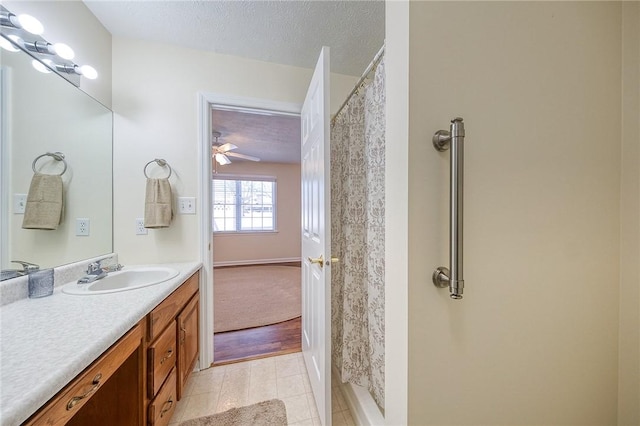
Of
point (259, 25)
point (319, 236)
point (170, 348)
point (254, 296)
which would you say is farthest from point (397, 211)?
point (254, 296)

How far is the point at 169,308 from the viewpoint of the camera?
3.73 ft

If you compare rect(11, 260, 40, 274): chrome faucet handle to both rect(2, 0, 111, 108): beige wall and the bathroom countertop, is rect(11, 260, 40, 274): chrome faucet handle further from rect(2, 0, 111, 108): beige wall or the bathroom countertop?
rect(2, 0, 111, 108): beige wall

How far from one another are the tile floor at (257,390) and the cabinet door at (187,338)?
0.17 metres

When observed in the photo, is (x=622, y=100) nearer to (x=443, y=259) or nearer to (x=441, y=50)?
(x=441, y=50)

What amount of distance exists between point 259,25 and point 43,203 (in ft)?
5.14

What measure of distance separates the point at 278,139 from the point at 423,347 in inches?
134

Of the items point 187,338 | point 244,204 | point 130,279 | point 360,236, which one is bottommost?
point 187,338

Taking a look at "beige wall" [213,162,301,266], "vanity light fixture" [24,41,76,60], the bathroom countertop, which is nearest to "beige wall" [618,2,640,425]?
the bathroom countertop

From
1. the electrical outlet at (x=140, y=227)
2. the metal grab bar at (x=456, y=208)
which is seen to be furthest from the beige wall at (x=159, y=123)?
the metal grab bar at (x=456, y=208)

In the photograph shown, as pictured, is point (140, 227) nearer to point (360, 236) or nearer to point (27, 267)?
point (27, 267)

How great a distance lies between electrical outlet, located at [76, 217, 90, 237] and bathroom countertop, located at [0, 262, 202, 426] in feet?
1.20

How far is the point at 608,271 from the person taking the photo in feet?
2.51

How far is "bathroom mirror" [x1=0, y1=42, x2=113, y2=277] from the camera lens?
96 cm

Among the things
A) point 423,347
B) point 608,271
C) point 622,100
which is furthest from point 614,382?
point 622,100
